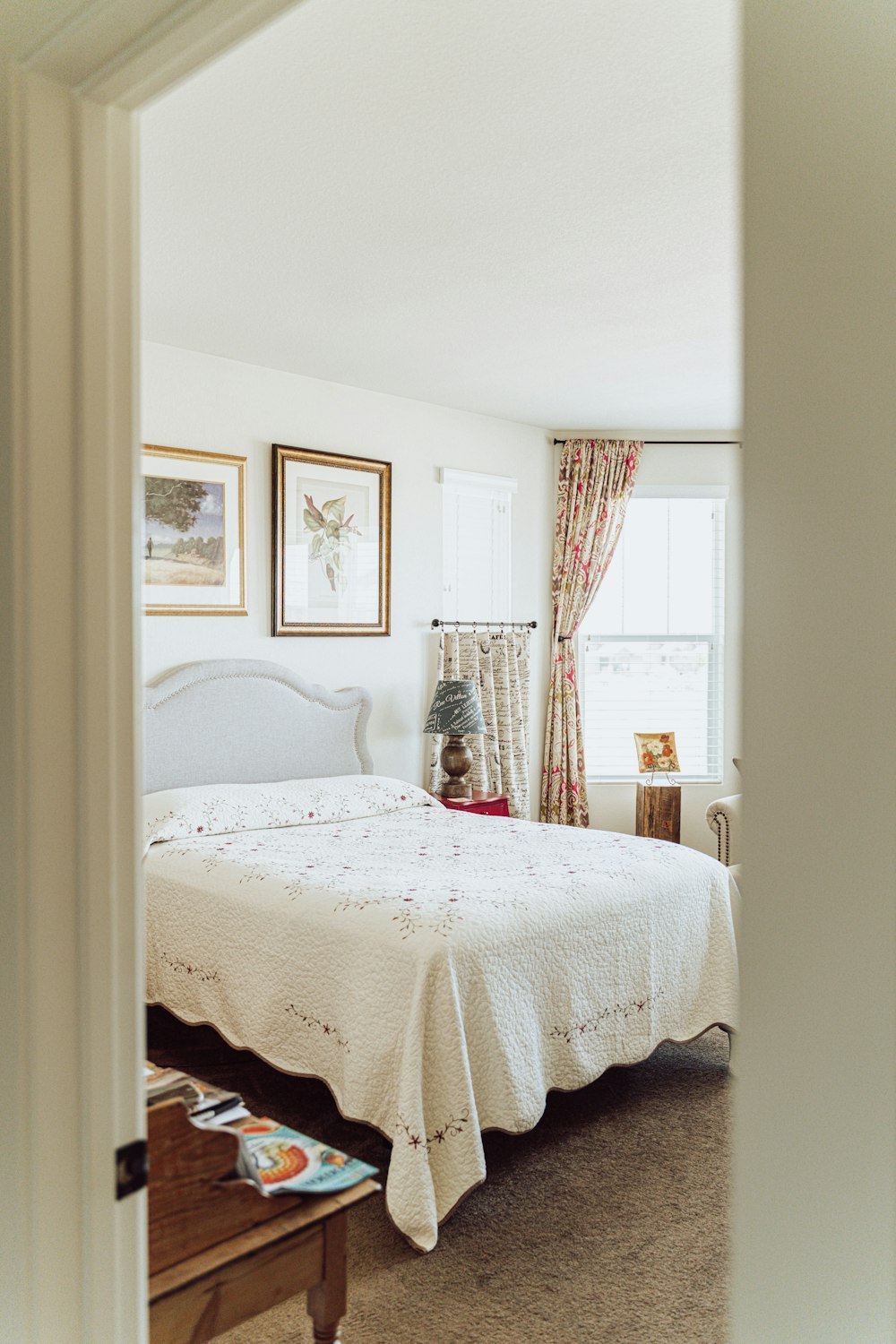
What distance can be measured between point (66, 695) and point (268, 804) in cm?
310

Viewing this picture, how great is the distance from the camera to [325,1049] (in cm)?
278

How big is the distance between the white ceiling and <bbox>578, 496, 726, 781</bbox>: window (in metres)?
1.56

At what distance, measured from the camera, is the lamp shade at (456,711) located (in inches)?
201

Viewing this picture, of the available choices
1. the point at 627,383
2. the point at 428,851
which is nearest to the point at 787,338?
the point at 428,851

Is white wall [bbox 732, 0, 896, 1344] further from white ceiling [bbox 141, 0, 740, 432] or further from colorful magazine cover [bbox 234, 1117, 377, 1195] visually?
white ceiling [bbox 141, 0, 740, 432]

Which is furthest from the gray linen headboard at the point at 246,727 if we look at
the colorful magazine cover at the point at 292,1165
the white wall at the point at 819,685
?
the white wall at the point at 819,685

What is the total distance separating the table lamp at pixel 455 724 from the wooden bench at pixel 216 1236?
3.60 m

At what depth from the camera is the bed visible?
2539 millimetres

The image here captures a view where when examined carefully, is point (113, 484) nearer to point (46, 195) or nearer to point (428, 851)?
point (46, 195)

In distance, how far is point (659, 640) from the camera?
6.30 m

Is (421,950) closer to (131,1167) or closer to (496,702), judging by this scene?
(131,1167)

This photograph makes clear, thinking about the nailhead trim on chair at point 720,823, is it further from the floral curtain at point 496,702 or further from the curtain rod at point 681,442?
the curtain rod at point 681,442

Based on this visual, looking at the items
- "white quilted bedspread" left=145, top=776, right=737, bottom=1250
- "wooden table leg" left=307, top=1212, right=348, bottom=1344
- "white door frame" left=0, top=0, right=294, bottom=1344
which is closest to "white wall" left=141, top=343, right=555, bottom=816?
"white quilted bedspread" left=145, top=776, right=737, bottom=1250

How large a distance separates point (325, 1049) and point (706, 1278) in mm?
1059
